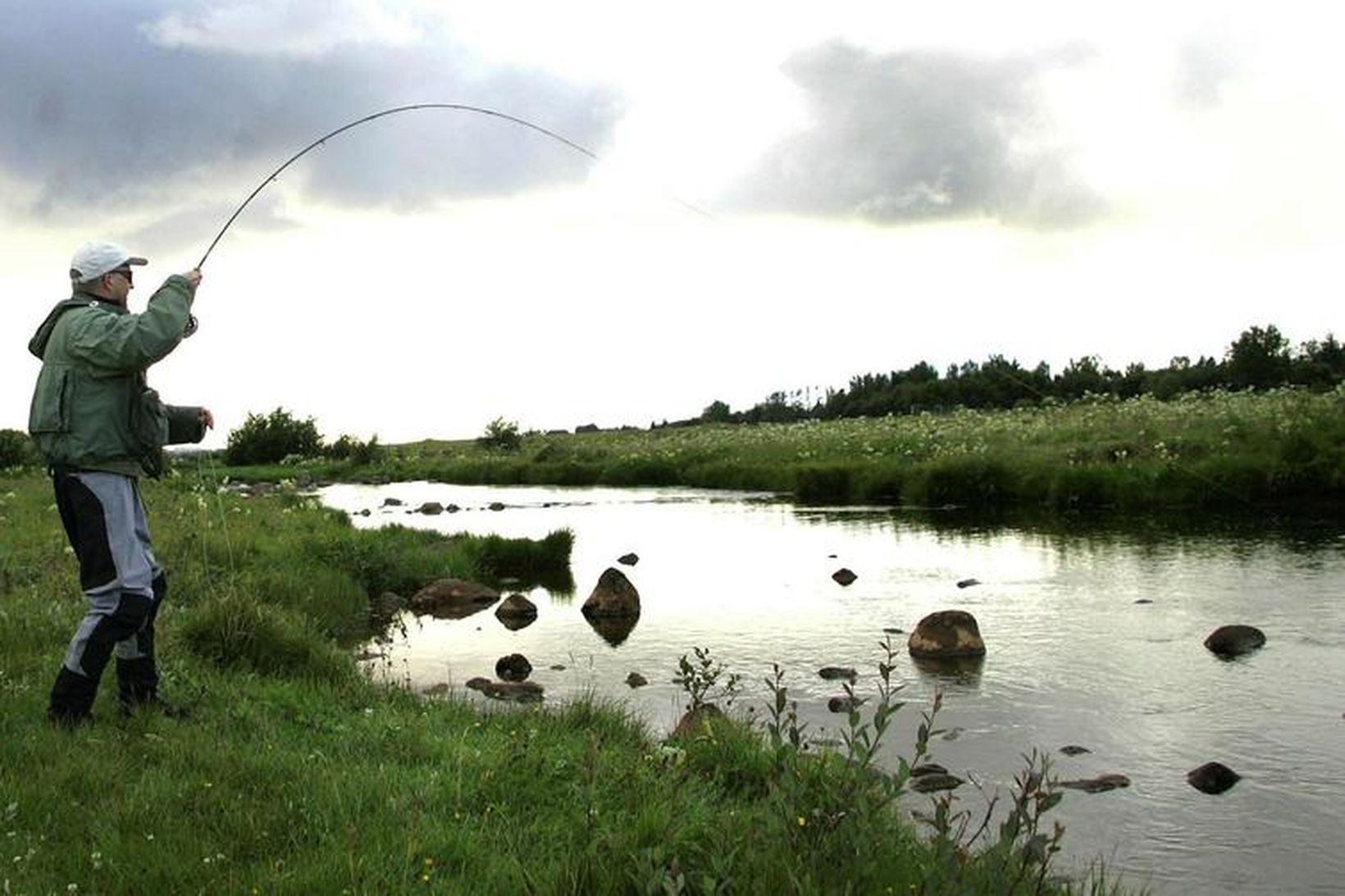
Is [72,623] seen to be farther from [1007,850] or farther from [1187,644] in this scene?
[1187,644]

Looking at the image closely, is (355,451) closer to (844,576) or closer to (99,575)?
(844,576)

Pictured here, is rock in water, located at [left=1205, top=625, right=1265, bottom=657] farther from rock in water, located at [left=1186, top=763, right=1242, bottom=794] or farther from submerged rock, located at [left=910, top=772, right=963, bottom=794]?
submerged rock, located at [left=910, top=772, right=963, bottom=794]

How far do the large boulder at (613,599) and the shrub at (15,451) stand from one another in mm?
39873

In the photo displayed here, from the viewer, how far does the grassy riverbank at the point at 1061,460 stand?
2805 centimetres

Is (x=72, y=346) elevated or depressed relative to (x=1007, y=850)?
elevated

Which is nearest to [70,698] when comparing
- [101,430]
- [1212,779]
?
[101,430]

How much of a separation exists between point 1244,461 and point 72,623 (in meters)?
26.7

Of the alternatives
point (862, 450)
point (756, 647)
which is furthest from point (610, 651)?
point (862, 450)

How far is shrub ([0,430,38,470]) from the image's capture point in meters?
49.2

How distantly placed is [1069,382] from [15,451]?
142 feet

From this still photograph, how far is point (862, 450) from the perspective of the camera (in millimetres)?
43094

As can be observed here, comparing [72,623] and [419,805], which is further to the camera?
[72,623]

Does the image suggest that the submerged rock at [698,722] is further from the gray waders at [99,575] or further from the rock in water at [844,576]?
the rock in water at [844,576]

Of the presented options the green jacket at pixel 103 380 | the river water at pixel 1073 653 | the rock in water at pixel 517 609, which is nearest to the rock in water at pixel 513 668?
the river water at pixel 1073 653
